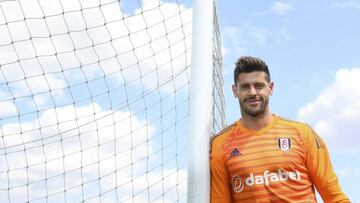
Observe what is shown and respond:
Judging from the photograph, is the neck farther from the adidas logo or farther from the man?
the adidas logo

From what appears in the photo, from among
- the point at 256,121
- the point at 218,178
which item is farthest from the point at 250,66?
the point at 218,178

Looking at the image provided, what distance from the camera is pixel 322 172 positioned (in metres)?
2.67

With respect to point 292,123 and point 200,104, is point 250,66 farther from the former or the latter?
→ point 200,104

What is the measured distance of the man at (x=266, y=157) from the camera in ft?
8.73

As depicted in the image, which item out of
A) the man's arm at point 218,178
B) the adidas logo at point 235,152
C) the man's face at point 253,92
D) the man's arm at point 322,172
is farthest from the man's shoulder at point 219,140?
the man's arm at point 322,172

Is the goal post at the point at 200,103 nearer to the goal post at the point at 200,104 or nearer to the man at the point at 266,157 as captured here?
the goal post at the point at 200,104

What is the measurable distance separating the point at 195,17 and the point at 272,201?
140 centimetres

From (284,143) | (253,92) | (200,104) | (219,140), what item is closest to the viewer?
(253,92)

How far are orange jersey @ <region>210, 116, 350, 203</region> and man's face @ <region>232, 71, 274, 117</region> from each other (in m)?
0.18

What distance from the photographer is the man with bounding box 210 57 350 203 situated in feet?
8.73

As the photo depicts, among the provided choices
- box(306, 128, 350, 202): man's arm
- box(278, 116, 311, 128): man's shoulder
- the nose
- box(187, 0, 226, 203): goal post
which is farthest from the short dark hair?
box(187, 0, 226, 203): goal post

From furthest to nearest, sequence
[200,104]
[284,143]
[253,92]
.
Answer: [200,104] < [284,143] < [253,92]

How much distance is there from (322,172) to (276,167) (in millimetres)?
231

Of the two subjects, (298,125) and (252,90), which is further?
(298,125)
